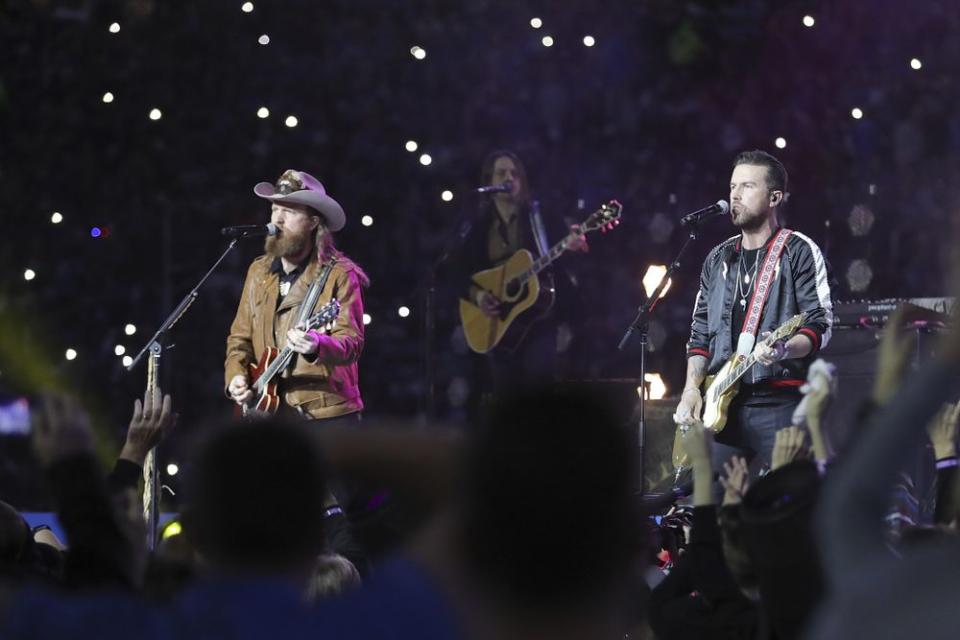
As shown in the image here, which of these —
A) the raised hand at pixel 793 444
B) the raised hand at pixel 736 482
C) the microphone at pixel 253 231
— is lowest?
the raised hand at pixel 736 482

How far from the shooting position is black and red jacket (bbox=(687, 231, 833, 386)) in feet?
19.2

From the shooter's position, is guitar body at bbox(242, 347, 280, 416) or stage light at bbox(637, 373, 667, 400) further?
stage light at bbox(637, 373, 667, 400)

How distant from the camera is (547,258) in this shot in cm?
881

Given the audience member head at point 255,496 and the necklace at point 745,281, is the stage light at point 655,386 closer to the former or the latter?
the necklace at point 745,281

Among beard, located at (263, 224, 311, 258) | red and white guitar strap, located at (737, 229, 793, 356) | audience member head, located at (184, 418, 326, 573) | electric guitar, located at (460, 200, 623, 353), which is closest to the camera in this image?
audience member head, located at (184, 418, 326, 573)

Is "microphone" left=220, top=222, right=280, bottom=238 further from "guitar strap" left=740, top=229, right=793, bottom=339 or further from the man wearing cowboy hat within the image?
"guitar strap" left=740, top=229, right=793, bottom=339

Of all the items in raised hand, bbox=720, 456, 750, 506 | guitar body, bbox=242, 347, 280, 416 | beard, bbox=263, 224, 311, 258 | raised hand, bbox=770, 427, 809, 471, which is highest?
beard, bbox=263, 224, 311, 258

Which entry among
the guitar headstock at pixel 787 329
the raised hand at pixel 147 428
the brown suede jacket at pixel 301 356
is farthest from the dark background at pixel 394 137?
the raised hand at pixel 147 428

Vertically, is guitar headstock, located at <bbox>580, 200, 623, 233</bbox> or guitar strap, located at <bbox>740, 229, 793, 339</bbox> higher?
guitar headstock, located at <bbox>580, 200, 623, 233</bbox>

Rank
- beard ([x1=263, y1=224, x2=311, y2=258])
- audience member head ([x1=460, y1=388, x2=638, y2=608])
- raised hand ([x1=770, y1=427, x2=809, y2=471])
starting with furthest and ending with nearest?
beard ([x1=263, y1=224, x2=311, y2=258]) < raised hand ([x1=770, y1=427, x2=809, y2=471]) < audience member head ([x1=460, y1=388, x2=638, y2=608])

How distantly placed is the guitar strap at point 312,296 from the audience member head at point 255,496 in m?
4.87

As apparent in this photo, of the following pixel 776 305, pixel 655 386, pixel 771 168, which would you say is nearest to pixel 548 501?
pixel 776 305

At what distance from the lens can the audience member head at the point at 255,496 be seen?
1879 millimetres

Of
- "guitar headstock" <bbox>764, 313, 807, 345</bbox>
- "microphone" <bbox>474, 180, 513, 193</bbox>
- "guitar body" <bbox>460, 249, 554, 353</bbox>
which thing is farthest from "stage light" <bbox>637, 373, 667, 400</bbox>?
"guitar headstock" <bbox>764, 313, 807, 345</bbox>
